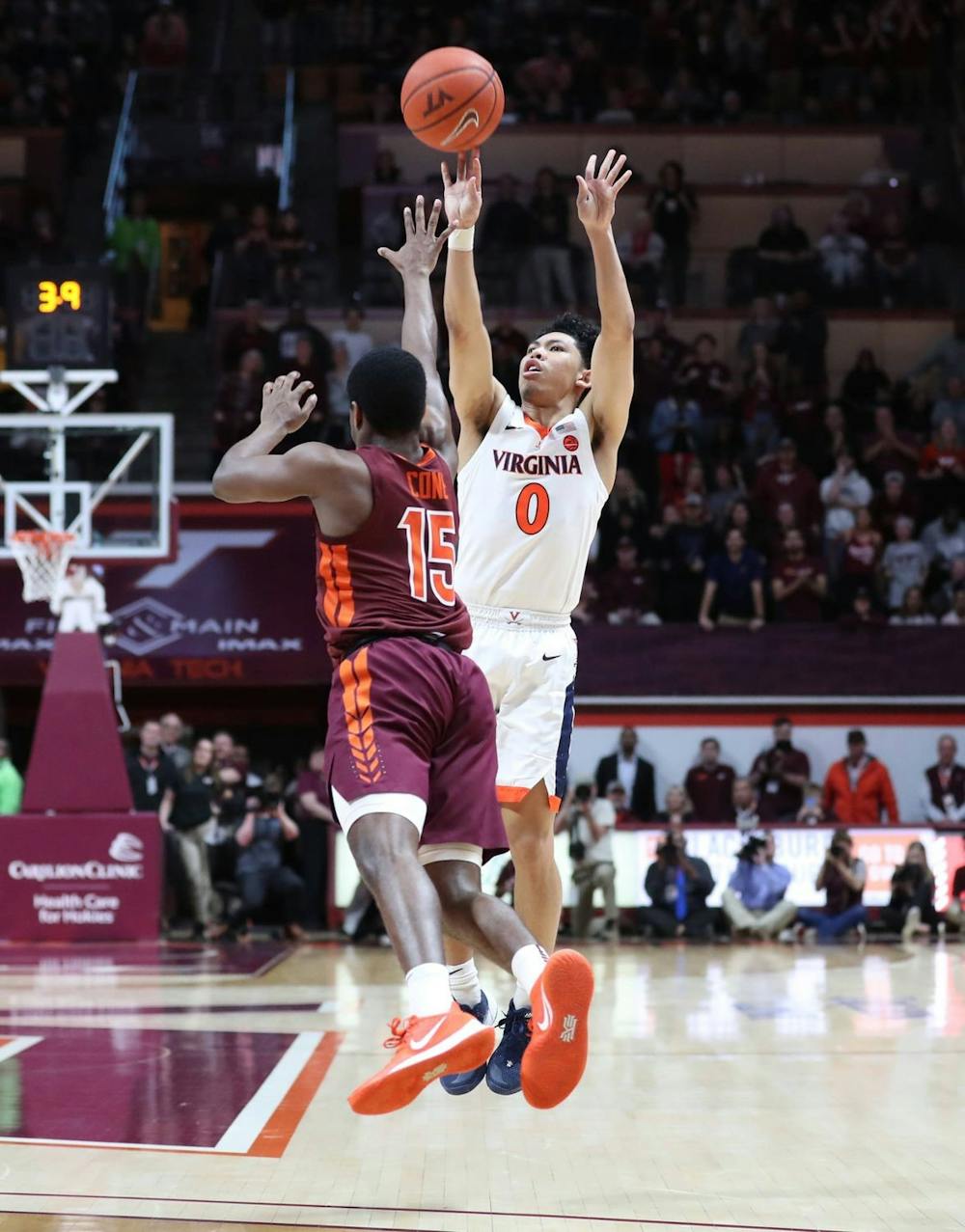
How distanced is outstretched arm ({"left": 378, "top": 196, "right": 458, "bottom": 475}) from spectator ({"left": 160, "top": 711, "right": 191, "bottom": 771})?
35.2ft

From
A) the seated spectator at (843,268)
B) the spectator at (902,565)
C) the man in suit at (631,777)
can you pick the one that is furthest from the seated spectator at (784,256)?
the man in suit at (631,777)

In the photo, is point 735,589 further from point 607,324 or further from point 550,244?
point 607,324

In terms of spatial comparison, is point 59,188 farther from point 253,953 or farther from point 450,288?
point 450,288

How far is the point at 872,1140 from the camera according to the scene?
5.84 m

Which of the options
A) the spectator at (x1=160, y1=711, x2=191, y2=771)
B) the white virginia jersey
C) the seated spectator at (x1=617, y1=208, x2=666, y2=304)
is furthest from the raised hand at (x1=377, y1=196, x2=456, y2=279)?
the seated spectator at (x1=617, y1=208, x2=666, y2=304)

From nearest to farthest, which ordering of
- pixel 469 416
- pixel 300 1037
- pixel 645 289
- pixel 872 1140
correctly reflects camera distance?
pixel 872 1140, pixel 469 416, pixel 300 1037, pixel 645 289

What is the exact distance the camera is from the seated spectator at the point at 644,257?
2142cm

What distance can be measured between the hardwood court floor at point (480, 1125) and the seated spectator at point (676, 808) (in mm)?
6341

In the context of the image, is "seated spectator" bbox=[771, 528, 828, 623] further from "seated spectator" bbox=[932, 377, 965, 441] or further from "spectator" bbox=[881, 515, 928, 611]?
"seated spectator" bbox=[932, 377, 965, 441]

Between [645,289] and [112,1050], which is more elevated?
[645,289]

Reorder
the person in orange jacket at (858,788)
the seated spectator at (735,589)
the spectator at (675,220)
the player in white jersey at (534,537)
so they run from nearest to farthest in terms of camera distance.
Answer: the player in white jersey at (534,537)
the person in orange jacket at (858,788)
the seated spectator at (735,589)
the spectator at (675,220)

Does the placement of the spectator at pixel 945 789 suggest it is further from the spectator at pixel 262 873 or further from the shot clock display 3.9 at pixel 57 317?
the shot clock display 3.9 at pixel 57 317

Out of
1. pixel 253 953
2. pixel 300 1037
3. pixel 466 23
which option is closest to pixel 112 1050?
pixel 300 1037

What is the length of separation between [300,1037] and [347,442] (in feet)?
38.0
